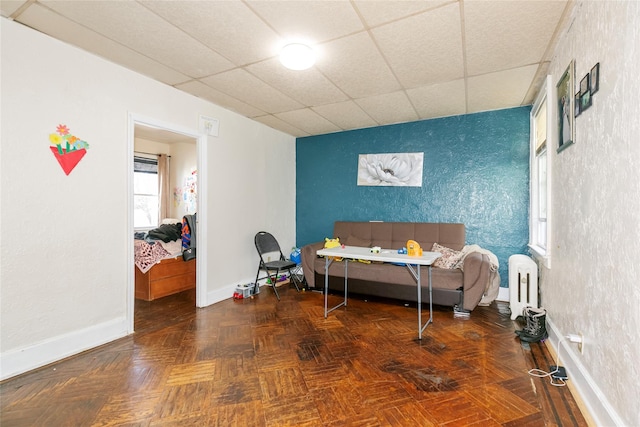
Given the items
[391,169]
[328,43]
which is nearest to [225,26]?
[328,43]

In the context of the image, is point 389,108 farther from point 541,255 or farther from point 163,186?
point 163,186

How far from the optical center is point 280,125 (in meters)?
4.70

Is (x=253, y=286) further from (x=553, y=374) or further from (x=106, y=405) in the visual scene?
(x=553, y=374)

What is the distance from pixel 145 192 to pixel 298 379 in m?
5.29

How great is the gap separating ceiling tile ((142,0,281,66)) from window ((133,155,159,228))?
165 inches

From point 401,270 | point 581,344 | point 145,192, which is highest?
point 145,192

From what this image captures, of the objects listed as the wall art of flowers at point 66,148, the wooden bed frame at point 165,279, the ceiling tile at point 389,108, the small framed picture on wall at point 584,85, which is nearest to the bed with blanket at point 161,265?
the wooden bed frame at point 165,279

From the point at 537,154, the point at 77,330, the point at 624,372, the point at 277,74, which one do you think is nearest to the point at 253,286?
the point at 77,330

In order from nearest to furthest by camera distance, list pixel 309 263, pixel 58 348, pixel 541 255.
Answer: pixel 58 348
pixel 541 255
pixel 309 263

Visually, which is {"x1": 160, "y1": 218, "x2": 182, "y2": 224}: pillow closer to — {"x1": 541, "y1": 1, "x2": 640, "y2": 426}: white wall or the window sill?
the window sill

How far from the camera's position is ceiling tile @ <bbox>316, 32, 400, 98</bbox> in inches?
94.7

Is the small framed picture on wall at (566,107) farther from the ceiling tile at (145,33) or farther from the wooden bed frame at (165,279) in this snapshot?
the wooden bed frame at (165,279)

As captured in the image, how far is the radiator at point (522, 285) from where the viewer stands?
3119 mm

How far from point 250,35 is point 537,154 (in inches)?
134
